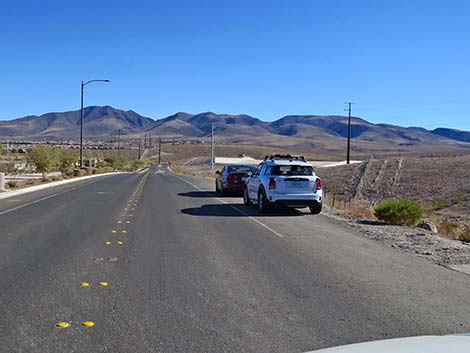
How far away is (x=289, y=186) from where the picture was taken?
19.3 meters

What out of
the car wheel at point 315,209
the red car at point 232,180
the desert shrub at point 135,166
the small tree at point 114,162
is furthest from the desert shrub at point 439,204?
the small tree at point 114,162

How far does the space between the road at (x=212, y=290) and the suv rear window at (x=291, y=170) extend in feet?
16.2

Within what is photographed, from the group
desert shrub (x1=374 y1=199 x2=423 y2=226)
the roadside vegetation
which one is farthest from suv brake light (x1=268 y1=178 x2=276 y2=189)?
the roadside vegetation

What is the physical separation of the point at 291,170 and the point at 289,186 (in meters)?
0.84

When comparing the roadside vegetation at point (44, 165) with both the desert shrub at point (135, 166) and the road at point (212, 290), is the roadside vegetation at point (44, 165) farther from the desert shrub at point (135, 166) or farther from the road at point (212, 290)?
the road at point (212, 290)

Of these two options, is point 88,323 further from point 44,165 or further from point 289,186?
point 44,165

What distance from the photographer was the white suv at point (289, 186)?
1931 cm

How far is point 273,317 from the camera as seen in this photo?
6957mm

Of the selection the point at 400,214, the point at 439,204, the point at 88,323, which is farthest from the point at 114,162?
the point at 88,323

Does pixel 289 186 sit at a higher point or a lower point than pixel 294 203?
higher

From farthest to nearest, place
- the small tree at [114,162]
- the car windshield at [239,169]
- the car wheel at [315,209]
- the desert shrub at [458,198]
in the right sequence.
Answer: the small tree at [114,162] < the desert shrub at [458,198] < the car windshield at [239,169] < the car wheel at [315,209]

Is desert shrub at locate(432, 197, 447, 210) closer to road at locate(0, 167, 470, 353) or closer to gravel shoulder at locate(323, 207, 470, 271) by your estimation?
gravel shoulder at locate(323, 207, 470, 271)

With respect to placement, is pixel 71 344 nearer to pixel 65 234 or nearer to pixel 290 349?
pixel 290 349

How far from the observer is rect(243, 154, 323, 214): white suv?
19.3 meters
